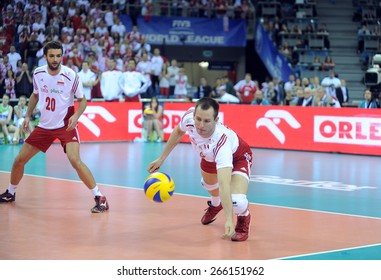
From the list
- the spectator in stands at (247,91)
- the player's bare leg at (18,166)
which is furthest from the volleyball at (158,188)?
the spectator in stands at (247,91)

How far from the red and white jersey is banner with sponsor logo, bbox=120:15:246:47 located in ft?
71.8

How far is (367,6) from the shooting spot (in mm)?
36250

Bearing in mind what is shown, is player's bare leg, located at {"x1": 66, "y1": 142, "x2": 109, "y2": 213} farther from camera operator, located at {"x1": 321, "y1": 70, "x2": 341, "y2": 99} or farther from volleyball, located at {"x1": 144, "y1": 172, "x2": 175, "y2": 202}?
camera operator, located at {"x1": 321, "y1": 70, "x2": 341, "y2": 99}

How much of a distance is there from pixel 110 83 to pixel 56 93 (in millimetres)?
13706

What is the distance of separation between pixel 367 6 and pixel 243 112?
14385mm

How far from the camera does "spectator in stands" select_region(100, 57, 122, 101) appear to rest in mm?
25719

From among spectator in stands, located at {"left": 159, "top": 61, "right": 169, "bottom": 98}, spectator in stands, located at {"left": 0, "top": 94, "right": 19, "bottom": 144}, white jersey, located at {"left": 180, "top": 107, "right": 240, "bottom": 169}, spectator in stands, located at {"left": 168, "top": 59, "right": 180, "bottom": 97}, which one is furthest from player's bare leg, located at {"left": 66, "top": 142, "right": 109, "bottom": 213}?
spectator in stands, located at {"left": 168, "top": 59, "right": 180, "bottom": 97}

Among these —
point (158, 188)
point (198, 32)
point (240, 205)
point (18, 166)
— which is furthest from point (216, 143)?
point (198, 32)

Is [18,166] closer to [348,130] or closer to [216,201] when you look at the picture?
[216,201]

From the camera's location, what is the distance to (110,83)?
2575 centimetres

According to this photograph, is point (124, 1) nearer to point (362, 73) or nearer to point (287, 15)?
point (287, 15)

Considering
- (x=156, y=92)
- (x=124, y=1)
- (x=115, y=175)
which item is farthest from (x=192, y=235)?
(x=124, y=1)

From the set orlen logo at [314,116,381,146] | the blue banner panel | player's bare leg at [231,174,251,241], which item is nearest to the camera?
player's bare leg at [231,174,251,241]

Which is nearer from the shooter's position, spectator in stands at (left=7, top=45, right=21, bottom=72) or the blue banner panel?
spectator in stands at (left=7, top=45, right=21, bottom=72)
